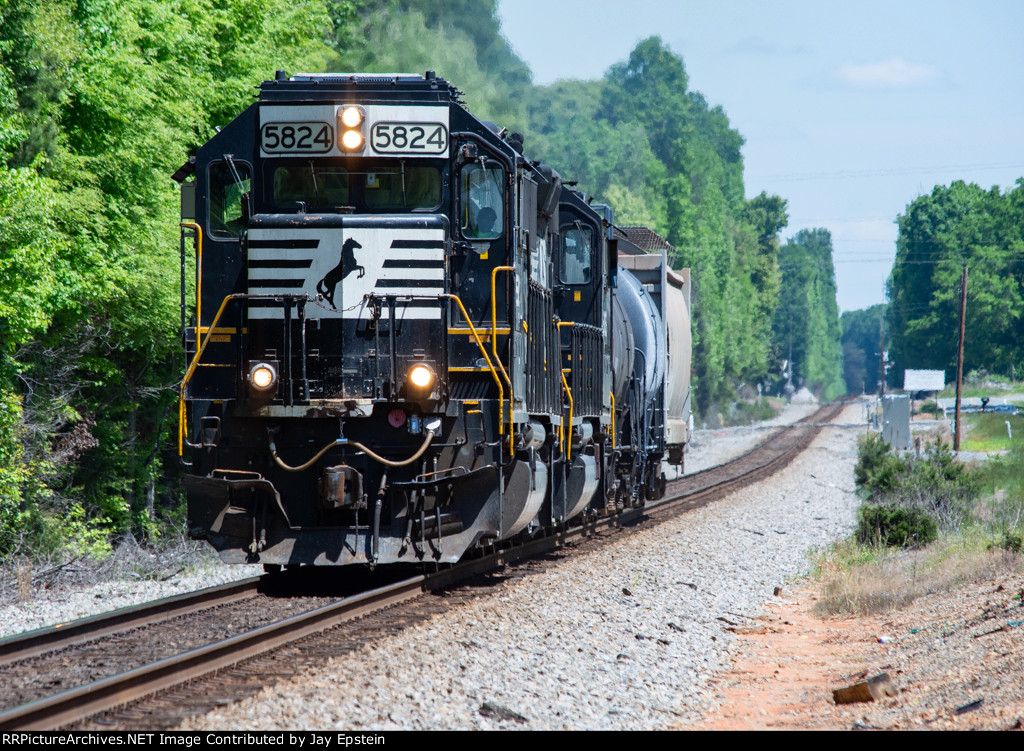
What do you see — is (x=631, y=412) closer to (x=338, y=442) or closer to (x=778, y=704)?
A: (x=338, y=442)

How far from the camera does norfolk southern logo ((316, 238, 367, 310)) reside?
926cm

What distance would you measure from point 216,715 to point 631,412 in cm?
1127

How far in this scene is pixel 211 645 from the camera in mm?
6770

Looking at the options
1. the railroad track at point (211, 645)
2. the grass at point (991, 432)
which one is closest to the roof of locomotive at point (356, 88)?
the railroad track at point (211, 645)

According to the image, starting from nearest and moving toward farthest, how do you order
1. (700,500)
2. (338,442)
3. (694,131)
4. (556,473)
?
(338,442) < (556,473) < (700,500) < (694,131)

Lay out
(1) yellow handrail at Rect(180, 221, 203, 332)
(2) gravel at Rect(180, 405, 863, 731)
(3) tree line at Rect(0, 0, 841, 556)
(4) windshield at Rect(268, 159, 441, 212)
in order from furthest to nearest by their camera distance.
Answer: (3) tree line at Rect(0, 0, 841, 556)
(4) windshield at Rect(268, 159, 441, 212)
(1) yellow handrail at Rect(180, 221, 203, 332)
(2) gravel at Rect(180, 405, 863, 731)

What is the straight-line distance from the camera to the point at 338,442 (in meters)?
8.98

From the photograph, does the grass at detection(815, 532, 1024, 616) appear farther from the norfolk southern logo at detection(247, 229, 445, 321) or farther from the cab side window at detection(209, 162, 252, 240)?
the cab side window at detection(209, 162, 252, 240)

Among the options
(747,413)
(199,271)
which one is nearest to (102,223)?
(199,271)

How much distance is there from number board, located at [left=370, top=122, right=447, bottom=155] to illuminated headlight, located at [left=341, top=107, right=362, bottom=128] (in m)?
A: 0.16

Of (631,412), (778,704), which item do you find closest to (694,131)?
(631,412)

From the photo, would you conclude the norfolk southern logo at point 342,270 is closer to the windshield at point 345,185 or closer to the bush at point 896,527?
the windshield at point 345,185

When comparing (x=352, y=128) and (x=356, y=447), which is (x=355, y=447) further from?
(x=352, y=128)

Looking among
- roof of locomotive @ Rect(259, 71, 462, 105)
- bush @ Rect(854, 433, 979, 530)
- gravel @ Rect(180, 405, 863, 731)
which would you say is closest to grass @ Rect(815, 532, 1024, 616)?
gravel @ Rect(180, 405, 863, 731)
